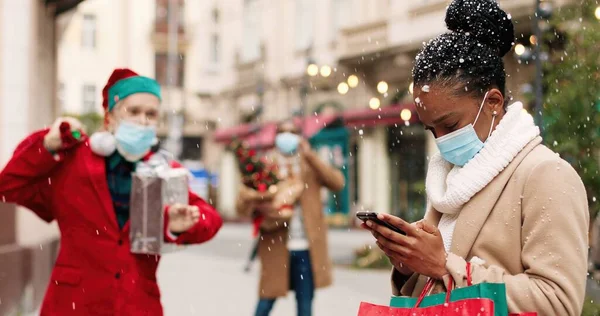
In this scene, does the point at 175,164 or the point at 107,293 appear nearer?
the point at 107,293

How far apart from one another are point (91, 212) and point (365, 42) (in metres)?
23.1

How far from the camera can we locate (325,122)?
2833 cm

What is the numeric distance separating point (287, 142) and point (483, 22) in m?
4.98

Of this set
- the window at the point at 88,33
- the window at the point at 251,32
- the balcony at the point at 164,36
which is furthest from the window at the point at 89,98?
the window at the point at 251,32

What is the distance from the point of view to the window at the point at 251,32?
35.9 metres

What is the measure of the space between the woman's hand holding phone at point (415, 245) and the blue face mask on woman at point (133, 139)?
2172 millimetres

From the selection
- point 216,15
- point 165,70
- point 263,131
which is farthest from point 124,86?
point 165,70

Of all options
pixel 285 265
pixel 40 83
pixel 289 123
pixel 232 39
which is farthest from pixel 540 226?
pixel 232 39

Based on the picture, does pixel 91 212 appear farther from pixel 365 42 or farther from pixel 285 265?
pixel 365 42

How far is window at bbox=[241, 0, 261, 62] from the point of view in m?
35.9

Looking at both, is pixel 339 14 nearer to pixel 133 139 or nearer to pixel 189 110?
pixel 189 110

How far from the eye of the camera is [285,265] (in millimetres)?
7016

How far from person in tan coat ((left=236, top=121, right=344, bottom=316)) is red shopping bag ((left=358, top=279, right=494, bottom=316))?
4.60m

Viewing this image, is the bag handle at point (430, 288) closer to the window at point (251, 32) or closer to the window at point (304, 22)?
the window at point (304, 22)
